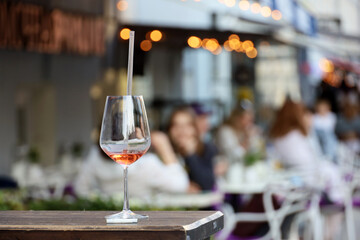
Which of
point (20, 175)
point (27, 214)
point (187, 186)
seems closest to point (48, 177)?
point (20, 175)

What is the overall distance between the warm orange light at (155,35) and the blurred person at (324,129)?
10.6 ft

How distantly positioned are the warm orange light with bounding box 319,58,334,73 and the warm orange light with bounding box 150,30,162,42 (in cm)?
797

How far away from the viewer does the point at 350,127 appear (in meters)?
17.9

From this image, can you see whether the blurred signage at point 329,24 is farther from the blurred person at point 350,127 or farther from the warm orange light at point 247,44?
the warm orange light at point 247,44

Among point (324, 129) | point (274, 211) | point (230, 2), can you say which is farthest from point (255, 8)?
point (274, 211)

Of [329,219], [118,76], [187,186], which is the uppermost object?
[118,76]

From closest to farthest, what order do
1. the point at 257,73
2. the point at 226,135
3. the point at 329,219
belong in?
the point at 329,219 < the point at 226,135 < the point at 257,73

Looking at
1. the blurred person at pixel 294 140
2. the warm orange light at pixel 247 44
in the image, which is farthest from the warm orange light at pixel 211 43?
the blurred person at pixel 294 140

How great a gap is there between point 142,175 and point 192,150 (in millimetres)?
1255

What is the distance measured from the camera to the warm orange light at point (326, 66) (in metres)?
20.5

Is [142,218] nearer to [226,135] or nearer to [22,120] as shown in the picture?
[226,135]

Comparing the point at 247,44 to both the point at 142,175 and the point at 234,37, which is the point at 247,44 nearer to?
the point at 234,37

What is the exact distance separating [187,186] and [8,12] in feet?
13.7

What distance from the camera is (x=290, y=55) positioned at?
23.5 m
